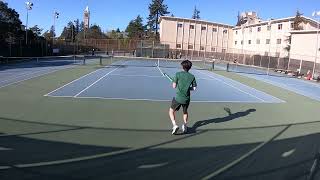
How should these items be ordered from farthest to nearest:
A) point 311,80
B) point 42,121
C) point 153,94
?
point 311,80, point 153,94, point 42,121

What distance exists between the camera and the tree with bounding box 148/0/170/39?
119 meters

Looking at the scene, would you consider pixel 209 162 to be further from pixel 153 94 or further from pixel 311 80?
pixel 311 80

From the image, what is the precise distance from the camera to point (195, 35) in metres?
91.1

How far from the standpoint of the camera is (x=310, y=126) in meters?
12.9

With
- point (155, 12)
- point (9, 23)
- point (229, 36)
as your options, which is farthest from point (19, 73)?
point (155, 12)

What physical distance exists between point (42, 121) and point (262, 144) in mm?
5283

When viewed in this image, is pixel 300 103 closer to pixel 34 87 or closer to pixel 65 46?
pixel 34 87

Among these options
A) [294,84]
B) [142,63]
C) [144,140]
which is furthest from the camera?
[142,63]

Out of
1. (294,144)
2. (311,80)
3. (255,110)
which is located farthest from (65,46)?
(294,144)

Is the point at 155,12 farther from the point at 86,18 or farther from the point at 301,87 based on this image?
the point at 301,87

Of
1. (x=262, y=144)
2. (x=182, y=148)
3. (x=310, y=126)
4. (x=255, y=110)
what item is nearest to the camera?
(x=182, y=148)

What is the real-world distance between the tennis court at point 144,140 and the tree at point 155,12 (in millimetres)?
104108

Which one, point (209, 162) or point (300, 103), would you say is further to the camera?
point (300, 103)

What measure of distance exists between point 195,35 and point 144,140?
82.9m
